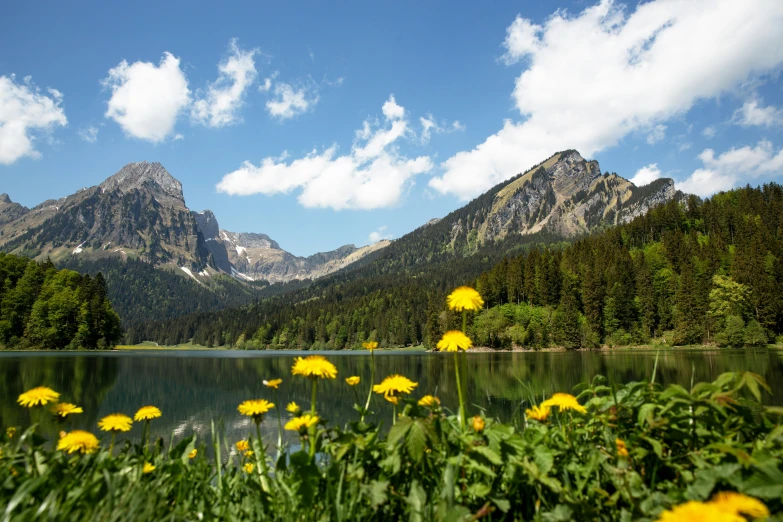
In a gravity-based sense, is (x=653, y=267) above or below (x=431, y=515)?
above

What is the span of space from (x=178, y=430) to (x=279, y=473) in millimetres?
14597

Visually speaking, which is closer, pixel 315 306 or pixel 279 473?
pixel 279 473

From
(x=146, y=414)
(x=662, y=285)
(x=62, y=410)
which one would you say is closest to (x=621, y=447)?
(x=146, y=414)

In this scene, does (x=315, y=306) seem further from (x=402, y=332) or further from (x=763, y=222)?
(x=763, y=222)

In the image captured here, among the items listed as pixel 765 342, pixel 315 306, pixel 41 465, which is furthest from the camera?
pixel 315 306

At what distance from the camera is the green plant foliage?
1.88 meters

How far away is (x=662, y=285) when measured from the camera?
86.8m

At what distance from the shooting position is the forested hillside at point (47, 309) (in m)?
72.4

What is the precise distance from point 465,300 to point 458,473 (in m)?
1.02

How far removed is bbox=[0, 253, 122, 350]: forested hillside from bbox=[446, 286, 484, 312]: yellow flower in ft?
295

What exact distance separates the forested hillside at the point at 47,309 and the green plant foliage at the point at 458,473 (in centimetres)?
8924

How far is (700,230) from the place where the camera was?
4274 inches

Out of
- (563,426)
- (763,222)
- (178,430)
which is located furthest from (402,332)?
(563,426)

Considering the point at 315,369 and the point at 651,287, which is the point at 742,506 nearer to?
the point at 315,369
